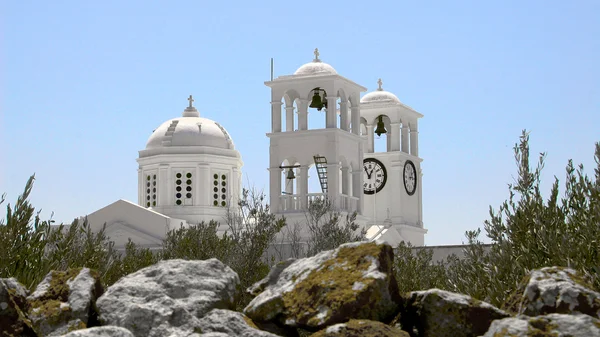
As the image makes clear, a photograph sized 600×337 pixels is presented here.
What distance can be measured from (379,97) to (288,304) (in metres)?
37.4

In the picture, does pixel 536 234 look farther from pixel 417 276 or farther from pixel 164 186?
pixel 164 186

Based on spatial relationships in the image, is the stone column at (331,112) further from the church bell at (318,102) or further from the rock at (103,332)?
the rock at (103,332)

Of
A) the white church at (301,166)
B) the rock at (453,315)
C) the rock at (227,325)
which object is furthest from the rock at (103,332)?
the white church at (301,166)

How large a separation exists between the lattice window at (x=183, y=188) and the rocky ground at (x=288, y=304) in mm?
41689

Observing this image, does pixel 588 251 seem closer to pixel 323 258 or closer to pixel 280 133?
pixel 323 258

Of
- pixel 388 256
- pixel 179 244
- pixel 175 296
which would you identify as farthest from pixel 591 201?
pixel 179 244

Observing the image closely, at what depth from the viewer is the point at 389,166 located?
46.1 m

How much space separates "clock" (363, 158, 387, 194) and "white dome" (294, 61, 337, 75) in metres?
5.33

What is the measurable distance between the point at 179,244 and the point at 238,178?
1118 inches

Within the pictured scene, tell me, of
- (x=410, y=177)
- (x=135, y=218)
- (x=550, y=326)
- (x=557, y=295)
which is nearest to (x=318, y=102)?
(x=410, y=177)

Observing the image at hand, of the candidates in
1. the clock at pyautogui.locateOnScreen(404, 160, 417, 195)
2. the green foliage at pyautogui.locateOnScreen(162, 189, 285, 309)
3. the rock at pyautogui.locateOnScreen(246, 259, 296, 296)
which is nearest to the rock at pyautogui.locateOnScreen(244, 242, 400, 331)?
the rock at pyautogui.locateOnScreen(246, 259, 296, 296)

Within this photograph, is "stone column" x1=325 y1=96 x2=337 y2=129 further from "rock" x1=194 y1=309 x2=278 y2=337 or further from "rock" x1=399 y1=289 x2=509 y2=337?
"rock" x1=194 y1=309 x2=278 y2=337

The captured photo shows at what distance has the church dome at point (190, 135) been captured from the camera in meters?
52.9

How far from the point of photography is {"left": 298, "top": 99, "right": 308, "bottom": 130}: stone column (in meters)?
42.3
